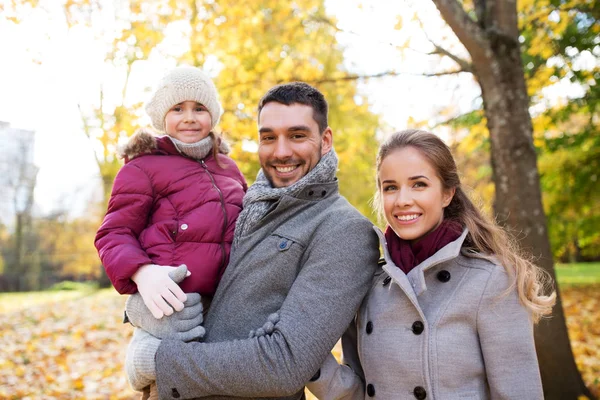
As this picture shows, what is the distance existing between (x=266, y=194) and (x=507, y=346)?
1.23 metres

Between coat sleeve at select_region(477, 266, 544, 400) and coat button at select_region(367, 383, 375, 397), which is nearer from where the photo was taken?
coat sleeve at select_region(477, 266, 544, 400)

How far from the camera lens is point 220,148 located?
282 centimetres

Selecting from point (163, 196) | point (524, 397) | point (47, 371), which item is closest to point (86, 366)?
point (47, 371)

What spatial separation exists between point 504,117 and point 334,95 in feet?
12.1

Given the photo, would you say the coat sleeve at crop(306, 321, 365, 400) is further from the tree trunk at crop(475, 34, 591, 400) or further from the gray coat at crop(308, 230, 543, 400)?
the tree trunk at crop(475, 34, 591, 400)

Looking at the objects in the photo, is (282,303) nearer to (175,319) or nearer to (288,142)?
(175,319)

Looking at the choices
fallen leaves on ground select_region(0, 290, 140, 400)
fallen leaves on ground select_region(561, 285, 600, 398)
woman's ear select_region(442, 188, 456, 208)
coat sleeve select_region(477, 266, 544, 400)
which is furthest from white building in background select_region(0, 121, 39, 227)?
coat sleeve select_region(477, 266, 544, 400)

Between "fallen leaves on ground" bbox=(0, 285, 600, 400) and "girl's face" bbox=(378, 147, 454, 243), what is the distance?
12.1ft

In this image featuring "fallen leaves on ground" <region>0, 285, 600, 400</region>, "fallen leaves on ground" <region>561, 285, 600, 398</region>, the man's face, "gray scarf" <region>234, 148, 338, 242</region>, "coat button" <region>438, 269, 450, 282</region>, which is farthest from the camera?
"fallen leaves on ground" <region>0, 285, 600, 400</region>

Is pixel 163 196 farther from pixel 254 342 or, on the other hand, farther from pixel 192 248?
pixel 254 342

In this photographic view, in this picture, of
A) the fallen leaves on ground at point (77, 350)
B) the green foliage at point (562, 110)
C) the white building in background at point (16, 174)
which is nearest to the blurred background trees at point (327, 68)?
the green foliage at point (562, 110)

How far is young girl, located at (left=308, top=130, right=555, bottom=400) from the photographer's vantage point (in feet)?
6.59

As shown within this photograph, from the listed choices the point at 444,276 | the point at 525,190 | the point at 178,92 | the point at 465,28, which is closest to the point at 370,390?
the point at 444,276

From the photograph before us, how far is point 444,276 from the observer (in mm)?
2182
